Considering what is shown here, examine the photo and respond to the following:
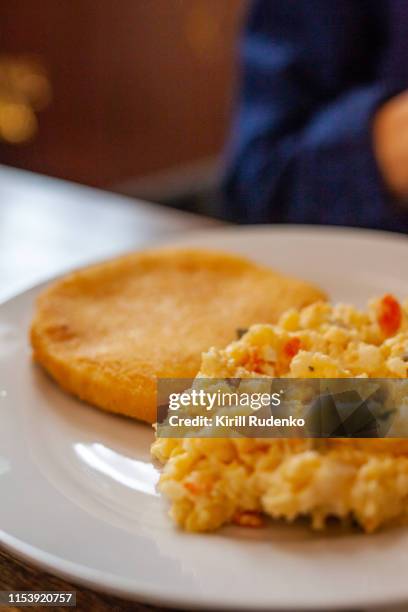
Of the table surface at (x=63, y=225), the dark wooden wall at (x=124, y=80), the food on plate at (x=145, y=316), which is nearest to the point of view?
the food on plate at (x=145, y=316)

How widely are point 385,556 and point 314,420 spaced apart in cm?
13

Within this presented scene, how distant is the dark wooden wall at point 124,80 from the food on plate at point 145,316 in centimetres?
245

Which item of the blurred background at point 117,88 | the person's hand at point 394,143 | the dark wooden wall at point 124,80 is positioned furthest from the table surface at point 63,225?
the dark wooden wall at point 124,80

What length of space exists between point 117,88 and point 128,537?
10.5ft

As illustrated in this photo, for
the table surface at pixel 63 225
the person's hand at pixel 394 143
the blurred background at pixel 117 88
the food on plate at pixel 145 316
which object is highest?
the person's hand at pixel 394 143

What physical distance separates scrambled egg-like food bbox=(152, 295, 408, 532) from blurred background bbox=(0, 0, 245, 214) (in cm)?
268

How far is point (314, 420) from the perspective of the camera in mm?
730

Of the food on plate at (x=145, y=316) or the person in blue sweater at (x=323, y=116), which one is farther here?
the person in blue sweater at (x=323, y=116)

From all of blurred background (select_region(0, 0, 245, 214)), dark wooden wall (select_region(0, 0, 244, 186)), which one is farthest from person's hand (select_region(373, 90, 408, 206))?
dark wooden wall (select_region(0, 0, 244, 186))

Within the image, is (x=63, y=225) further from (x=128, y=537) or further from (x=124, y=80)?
(x=124, y=80)

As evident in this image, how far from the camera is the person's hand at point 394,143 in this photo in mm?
1642

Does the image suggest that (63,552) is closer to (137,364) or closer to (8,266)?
(137,364)

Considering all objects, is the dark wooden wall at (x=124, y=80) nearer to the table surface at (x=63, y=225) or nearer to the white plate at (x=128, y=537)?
the table surface at (x=63, y=225)

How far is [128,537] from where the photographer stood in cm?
72
